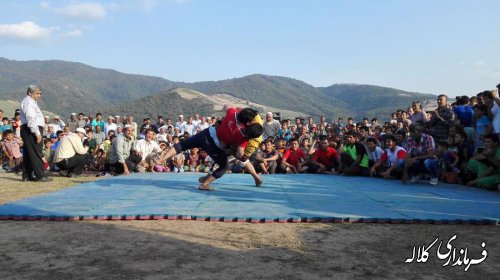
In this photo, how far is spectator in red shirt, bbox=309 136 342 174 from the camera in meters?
11.0

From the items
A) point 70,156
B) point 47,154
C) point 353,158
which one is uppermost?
point 353,158

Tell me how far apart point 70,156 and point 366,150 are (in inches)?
274

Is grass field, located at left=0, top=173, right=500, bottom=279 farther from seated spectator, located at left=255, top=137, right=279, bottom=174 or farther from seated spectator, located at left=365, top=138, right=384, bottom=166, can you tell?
seated spectator, located at left=255, top=137, right=279, bottom=174

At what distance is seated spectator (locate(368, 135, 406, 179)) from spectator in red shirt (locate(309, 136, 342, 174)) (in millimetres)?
1356

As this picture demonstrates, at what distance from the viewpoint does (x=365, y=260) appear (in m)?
3.25

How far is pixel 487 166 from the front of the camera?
316 inches

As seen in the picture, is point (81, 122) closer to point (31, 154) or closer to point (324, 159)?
point (31, 154)

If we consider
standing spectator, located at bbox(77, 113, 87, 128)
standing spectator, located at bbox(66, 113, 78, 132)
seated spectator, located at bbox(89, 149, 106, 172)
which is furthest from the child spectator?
standing spectator, located at bbox(66, 113, 78, 132)

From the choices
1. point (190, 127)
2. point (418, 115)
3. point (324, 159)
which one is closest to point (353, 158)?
point (324, 159)

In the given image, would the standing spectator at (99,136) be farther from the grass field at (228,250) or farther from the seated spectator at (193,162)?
the grass field at (228,250)

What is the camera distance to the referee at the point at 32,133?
25.6 ft

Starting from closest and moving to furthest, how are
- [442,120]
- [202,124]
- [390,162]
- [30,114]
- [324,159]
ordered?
[30,114]
[390,162]
[442,120]
[324,159]
[202,124]

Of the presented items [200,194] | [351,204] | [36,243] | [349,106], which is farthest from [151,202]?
[349,106]

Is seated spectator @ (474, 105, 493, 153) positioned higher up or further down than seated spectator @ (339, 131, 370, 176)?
higher up
